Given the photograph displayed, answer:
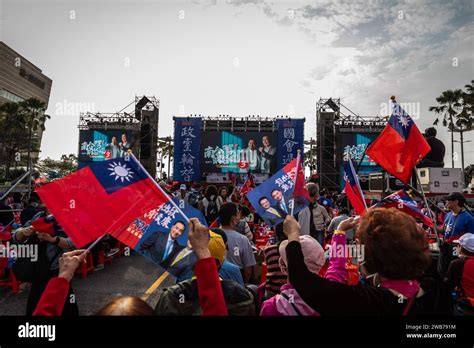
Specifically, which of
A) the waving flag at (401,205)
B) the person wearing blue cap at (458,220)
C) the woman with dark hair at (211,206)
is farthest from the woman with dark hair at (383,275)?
the woman with dark hair at (211,206)

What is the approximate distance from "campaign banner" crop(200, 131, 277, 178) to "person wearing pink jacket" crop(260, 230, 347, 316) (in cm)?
2714

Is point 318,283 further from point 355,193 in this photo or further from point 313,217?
point 313,217

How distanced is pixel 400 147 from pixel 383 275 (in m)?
3.35

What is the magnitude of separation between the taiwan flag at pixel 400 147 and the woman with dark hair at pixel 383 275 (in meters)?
2.99

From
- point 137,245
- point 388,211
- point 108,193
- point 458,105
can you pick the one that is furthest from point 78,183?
point 458,105

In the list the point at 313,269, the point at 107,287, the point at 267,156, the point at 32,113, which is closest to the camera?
the point at 313,269

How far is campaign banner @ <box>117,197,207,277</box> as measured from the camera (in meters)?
2.62

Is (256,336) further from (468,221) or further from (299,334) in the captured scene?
(468,221)

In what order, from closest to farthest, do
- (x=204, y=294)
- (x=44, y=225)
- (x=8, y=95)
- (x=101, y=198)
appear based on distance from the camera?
(x=204, y=294) < (x=101, y=198) < (x=44, y=225) < (x=8, y=95)

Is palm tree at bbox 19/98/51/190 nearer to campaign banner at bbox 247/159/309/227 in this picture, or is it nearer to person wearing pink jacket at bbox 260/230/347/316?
campaign banner at bbox 247/159/309/227

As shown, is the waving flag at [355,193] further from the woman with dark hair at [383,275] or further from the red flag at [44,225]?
the red flag at [44,225]

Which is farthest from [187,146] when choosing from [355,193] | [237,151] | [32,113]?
[355,193]

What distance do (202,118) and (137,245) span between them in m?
28.5

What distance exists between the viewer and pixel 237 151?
29.8 m
